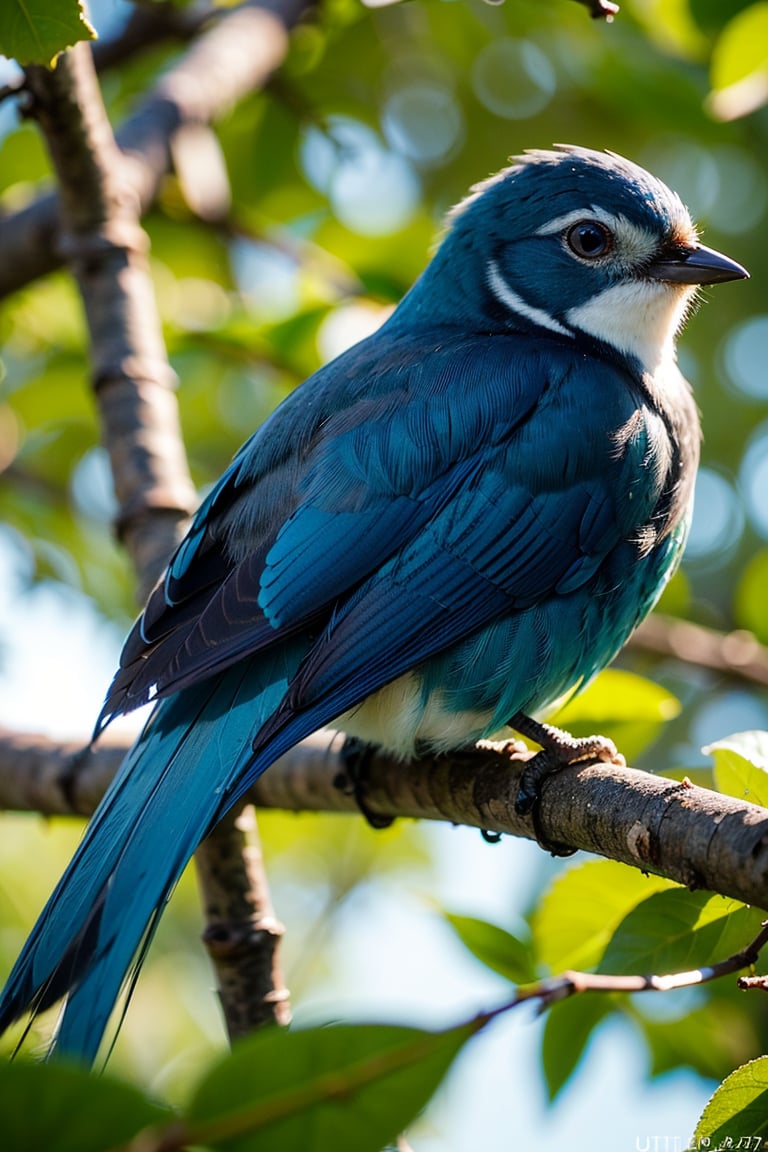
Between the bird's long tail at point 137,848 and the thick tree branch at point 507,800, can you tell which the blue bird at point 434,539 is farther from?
the thick tree branch at point 507,800

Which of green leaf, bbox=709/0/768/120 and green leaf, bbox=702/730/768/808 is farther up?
green leaf, bbox=709/0/768/120

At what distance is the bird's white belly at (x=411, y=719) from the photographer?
10.7 feet

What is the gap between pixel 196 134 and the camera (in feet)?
15.6

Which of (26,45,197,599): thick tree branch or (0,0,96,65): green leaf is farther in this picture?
(26,45,197,599): thick tree branch

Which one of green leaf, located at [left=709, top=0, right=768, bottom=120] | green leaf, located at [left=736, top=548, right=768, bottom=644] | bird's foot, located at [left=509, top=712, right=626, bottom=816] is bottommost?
bird's foot, located at [left=509, top=712, right=626, bottom=816]

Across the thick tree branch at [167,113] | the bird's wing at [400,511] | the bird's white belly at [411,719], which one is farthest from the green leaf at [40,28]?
the thick tree branch at [167,113]

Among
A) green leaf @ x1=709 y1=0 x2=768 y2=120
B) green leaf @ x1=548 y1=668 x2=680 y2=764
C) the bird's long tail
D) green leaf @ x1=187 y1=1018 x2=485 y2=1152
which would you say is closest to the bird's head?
green leaf @ x1=709 y1=0 x2=768 y2=120

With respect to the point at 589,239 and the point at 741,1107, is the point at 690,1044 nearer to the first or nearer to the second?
the point at 741,1107

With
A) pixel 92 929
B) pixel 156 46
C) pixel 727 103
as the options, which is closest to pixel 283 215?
pixel 156 46

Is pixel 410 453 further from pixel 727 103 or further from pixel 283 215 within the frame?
pixel 283 215

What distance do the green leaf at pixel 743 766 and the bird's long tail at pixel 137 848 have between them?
0.95 metres

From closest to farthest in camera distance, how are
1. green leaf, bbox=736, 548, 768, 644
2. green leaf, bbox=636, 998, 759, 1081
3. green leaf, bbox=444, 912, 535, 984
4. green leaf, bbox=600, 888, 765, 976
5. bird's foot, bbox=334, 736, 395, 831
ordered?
green leaf, bbox=600, 888, 765, 976, green leaf, bbox=444, 912, 535, 984, bird's foot, bbox=334, 736, 395, 831, green leaf, bbox=636, 998, 759, 1081, green leaf, bbox=736, 548, 768, 644

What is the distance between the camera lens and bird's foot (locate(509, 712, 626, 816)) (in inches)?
109

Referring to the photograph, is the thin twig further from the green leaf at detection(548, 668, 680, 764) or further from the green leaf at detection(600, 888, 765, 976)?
the green leaf at detection(548, 668, 680, 764)
